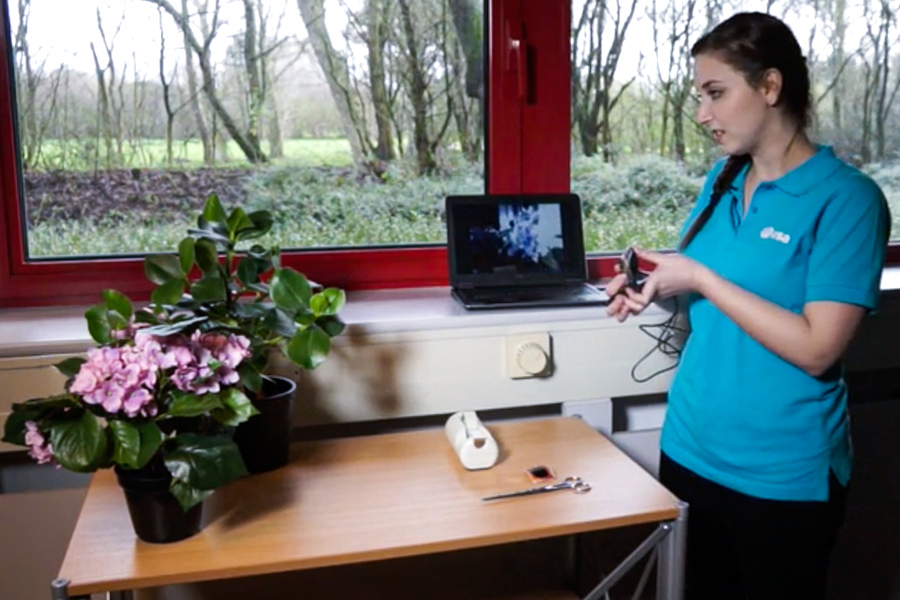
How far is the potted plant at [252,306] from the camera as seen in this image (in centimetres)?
129

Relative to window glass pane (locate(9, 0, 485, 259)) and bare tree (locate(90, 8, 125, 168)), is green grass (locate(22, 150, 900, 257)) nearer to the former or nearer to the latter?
window glass pane (locate(9, 0, 485, 259))

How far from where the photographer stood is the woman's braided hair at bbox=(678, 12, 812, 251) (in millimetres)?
1340

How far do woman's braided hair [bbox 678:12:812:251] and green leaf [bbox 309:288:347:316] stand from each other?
0.70 meters

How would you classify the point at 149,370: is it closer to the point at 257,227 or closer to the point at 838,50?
the point at 257,227

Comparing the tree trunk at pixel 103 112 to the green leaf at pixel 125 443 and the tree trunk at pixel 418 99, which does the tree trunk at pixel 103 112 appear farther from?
the green leaf at pixel 125 443

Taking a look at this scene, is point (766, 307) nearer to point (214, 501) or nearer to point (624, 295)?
point (624, 295)

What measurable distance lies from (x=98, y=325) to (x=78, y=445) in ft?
0.64

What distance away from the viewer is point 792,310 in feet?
4.39

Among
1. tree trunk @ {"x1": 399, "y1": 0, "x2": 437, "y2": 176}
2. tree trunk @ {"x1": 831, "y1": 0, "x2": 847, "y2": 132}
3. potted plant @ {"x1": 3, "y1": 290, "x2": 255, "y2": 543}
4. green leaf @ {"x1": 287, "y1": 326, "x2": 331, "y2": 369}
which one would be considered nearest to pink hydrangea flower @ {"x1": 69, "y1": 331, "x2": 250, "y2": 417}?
potted plant @ {"x1": 3, "y1": 290, "x2": 255, "y2": 543}

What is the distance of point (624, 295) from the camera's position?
1540 millimetres

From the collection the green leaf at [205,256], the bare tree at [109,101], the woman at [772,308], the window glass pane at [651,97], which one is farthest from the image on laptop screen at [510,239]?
the bare tree at [109,101]

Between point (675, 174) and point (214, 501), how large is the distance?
1334 mm

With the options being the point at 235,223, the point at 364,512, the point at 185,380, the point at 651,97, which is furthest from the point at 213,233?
the point at 651,97

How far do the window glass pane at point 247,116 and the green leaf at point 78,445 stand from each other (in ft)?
2.58
